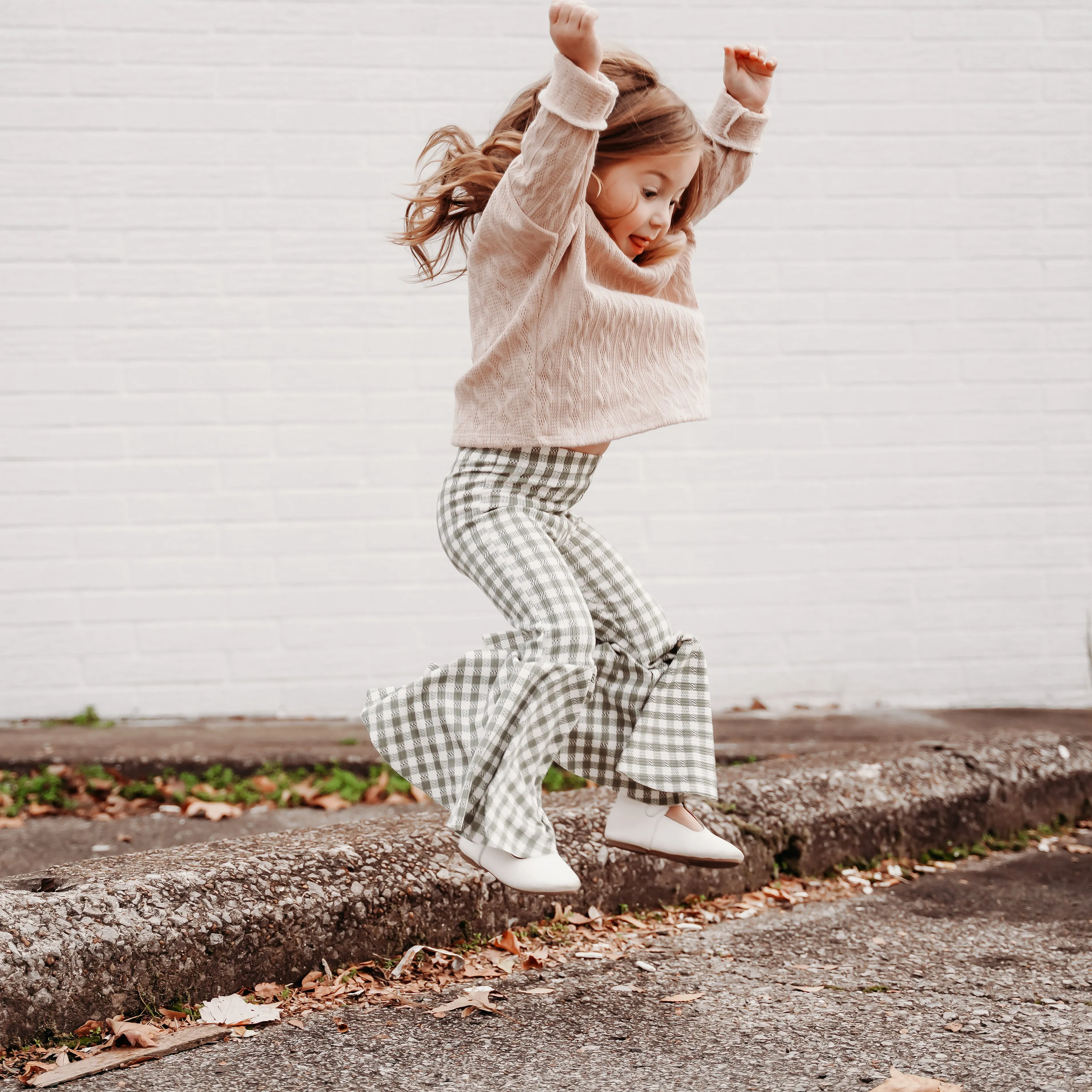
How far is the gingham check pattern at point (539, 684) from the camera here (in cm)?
228

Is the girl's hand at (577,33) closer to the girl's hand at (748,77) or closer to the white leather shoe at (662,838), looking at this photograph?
the girl's hand at (748,77)

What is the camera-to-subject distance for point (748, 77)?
2682 millimetres

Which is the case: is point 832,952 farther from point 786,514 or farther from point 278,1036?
point 786,514

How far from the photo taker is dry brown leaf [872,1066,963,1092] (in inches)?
77.7

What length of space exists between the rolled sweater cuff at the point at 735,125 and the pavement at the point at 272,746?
77.7 inches

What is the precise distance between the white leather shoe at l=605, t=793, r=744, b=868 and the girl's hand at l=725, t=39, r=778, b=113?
5.23 feet

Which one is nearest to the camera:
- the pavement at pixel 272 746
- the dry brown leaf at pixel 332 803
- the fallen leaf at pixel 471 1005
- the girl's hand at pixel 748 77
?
the fallen leaf at pixel 471 1005

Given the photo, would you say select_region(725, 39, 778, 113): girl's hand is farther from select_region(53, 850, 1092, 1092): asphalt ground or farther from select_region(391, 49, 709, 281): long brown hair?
select_region(53, 850, 1092, 1092): asphalt ground

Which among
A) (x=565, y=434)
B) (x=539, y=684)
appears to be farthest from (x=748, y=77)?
(x=539, y=684)

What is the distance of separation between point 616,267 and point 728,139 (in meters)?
0.53

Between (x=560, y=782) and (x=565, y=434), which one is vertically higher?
(x=565, y=434)

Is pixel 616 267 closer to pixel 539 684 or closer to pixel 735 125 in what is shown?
pixel 735 125

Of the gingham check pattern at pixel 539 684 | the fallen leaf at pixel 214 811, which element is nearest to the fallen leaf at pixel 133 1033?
the gingham check pattern at pixel 539 684

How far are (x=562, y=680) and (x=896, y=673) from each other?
3.54 metres
